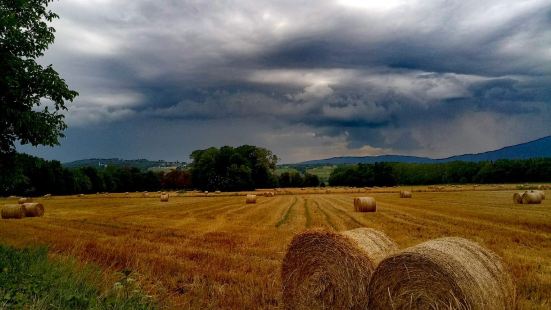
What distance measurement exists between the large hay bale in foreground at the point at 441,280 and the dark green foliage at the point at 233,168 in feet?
328

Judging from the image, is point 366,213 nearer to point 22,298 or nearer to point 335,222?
point 335,222

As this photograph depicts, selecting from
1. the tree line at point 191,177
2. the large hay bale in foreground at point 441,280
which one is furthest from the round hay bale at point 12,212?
the tree line at point 191,177

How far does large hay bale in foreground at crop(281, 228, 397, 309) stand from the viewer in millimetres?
8711

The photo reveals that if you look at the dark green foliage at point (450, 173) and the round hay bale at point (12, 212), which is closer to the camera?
the round hay bale at point (12, 212)

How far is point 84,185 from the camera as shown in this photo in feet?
354

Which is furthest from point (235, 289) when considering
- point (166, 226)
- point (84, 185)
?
point (84, 185)

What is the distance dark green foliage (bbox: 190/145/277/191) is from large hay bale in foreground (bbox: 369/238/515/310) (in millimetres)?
99981

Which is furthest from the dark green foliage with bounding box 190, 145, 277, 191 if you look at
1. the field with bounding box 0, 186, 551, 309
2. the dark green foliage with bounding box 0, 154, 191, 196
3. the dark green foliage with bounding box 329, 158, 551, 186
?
the field with bounding box 0, 186, 551, 309

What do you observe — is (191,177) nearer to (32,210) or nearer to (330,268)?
(32,210)

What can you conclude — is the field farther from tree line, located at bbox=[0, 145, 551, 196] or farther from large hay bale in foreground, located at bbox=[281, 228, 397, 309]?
tree line, located at bbox=[0, 145, 551, 196]

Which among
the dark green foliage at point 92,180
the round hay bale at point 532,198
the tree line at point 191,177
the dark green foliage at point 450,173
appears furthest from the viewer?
the dark green foliage at point 450,173

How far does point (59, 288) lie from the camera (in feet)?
27.0

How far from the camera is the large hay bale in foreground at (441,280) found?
7.29 meters

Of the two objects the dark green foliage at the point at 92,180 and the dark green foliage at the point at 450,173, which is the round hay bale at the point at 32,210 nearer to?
the dark green foliage at the point at 92,180
